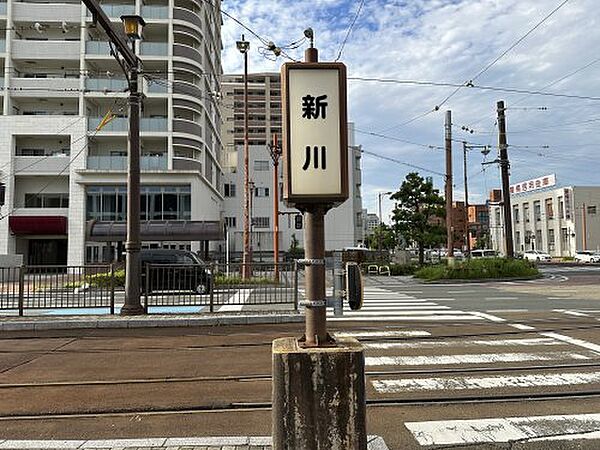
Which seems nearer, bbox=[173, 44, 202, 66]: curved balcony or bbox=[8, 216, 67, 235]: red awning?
bbox=[8, 216, 67, 235]: red awning

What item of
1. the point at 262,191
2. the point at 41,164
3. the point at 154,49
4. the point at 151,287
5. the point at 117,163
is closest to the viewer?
the point at 151,287

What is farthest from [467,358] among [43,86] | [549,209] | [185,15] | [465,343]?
[549,209]

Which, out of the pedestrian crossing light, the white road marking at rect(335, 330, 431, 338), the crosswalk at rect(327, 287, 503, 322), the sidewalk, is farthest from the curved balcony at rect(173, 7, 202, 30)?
the sidewalk

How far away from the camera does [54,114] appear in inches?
1661

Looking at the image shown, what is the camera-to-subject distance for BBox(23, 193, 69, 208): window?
4103 centimetres

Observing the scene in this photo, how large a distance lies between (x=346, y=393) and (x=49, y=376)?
18.0 ft

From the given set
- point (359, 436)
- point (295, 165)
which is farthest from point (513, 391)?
point (295, 165)

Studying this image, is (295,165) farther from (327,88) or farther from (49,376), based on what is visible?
(49,376)

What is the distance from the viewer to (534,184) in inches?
3157

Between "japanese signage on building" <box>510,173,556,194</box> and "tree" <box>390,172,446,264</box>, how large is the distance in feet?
162

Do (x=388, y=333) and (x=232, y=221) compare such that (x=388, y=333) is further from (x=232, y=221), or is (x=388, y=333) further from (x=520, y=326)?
(x=232, y=221)

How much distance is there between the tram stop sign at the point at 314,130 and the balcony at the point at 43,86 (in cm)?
4190

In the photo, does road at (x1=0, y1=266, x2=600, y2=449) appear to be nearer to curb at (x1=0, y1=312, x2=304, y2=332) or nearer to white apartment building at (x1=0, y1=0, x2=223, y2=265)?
curb at (x1=0, y1=312, x2=304, y2=332)

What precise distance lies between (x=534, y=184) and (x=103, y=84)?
222ft
